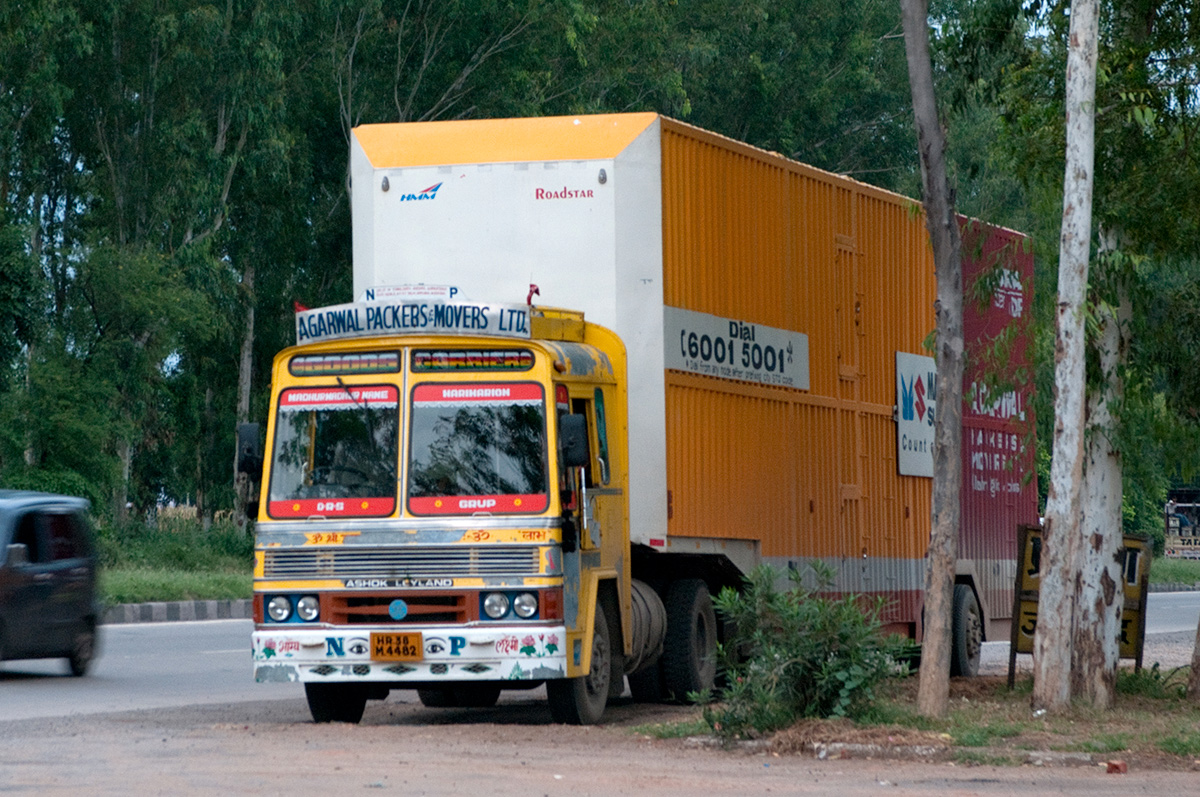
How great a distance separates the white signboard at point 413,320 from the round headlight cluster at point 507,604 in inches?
66.3

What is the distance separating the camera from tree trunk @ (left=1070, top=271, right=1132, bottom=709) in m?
13.0

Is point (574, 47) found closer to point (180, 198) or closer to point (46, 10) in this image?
point (180, 198)

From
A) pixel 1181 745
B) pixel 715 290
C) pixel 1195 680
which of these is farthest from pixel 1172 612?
pixel 1181 745

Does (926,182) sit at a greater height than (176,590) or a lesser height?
greater

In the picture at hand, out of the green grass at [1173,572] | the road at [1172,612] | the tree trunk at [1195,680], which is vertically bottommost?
the road at [1172,612]

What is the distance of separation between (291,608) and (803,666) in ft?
10.7

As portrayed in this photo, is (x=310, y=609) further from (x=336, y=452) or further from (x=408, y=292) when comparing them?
(x=408, y=292)

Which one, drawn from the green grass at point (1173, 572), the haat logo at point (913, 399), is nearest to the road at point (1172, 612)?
the green grass at point (1173, 572)

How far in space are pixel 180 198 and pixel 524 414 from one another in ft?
85.3

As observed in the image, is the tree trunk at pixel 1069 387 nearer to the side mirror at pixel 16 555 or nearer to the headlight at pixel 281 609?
the headlight at pixel 281 609

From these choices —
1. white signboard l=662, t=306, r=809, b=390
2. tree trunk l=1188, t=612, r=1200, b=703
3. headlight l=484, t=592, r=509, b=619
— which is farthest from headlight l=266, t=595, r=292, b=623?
tree trunk l=1188, t=612, r=1200, b=703

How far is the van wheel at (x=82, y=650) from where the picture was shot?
16359 mm

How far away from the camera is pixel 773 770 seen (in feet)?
33.0

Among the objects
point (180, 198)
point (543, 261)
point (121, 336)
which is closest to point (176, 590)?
point (121, 336)
